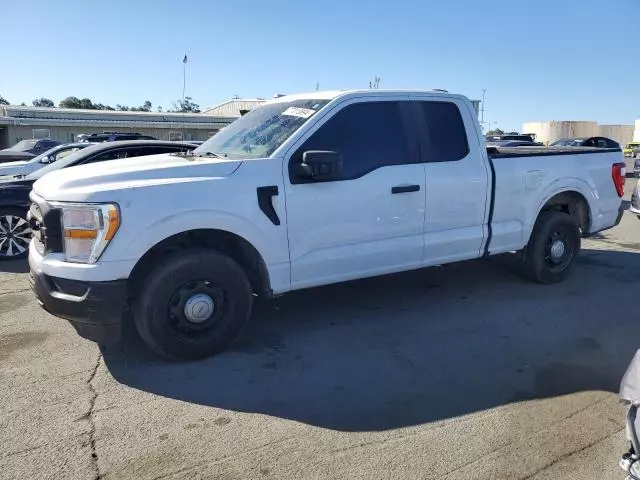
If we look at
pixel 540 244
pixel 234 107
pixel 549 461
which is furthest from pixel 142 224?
pixel 234 107

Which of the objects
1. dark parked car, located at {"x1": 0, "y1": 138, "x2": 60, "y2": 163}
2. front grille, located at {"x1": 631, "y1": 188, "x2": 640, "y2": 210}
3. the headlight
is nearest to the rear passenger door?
the headlight

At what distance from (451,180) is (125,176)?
290 centimetres

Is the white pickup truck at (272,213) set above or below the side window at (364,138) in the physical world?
below

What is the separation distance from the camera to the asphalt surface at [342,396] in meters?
2.97

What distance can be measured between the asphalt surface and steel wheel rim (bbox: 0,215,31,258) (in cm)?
216

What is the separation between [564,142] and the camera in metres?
27.7

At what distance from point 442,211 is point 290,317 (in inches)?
68.7

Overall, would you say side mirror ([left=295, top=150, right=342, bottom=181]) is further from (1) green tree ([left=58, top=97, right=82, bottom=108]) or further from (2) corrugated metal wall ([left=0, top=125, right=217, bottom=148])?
(1) green tree ([left=58, top=97, right=82, bottom=108])

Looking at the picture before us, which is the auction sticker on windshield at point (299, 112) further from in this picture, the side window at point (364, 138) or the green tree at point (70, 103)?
the green tree at point (70, 103)

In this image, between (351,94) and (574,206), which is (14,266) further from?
(574,206)

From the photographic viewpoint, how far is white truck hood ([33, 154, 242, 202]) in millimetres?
3867

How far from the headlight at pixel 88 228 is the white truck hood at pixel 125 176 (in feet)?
0.29

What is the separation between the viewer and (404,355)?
172 inches

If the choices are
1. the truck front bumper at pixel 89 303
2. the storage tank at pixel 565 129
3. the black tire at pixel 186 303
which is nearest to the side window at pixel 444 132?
the black tire at pixel 186 303
